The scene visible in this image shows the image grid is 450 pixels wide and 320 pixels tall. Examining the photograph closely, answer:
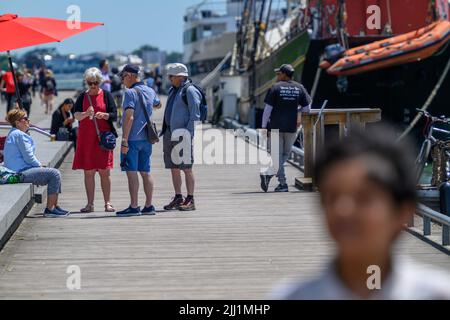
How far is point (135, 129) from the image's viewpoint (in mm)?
11617

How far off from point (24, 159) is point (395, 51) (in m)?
16.1

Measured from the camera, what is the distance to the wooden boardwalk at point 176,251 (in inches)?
313

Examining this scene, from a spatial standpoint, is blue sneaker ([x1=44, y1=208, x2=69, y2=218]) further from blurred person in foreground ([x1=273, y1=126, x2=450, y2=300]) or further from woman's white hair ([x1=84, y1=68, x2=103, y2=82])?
blurred person in foreground ([x1=273, y1=126, x2=450, y2=300])

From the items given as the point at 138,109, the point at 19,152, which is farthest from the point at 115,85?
the point at 19,152

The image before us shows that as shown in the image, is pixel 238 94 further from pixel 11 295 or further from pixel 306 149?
Result: pixel 11 295

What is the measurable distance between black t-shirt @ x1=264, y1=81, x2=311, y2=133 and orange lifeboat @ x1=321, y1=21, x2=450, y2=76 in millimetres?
12446

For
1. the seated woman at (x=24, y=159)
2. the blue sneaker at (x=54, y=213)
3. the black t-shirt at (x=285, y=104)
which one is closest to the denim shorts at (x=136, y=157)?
the seated woman at (x=24, y=159)

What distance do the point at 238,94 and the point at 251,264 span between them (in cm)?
3311

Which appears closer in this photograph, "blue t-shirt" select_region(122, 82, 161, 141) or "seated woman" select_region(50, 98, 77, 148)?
"blue t-shirt" select_region(122, 82, 161, 141)

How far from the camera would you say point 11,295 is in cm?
762

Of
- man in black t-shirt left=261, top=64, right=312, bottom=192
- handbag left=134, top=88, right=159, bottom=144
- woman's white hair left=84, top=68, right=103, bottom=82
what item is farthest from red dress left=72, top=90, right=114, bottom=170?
man in black t-shirt left=261, top=64, right=312, bottom=192

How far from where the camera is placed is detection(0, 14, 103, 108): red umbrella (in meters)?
12.8

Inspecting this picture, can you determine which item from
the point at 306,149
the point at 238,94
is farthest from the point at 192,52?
the point at 306,149
